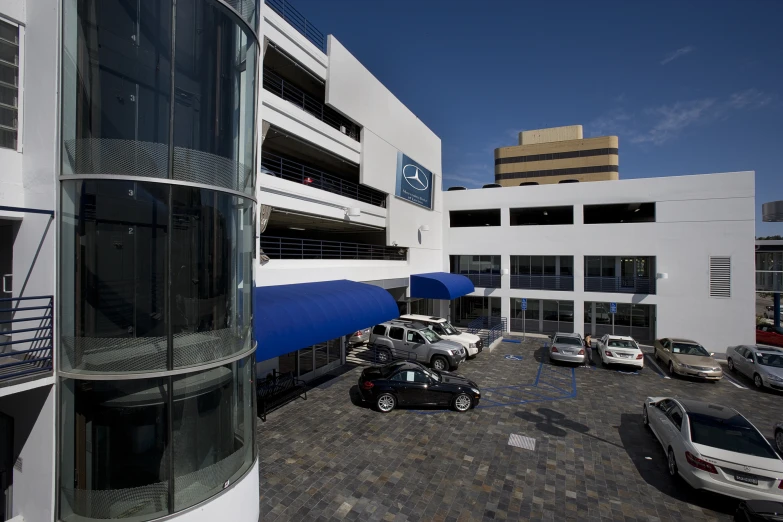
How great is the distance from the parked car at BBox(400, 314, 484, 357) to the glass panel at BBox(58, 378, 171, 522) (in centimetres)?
1451

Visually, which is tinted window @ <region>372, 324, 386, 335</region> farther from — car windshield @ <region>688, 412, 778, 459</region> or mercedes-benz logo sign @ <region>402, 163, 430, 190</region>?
car windshield @ <region>688, 412, 778, 459</region>

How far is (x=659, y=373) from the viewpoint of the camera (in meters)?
17.4

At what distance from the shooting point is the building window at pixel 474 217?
28781 mm

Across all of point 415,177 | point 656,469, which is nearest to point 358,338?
point 415,177

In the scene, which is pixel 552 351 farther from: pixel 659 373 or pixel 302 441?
pixel 302 441

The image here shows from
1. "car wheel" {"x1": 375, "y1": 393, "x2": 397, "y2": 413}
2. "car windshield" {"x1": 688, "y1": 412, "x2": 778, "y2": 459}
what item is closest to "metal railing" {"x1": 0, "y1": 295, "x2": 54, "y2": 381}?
"car wheel" {"x1": 375, "y1": 393, "x2": 397, "y2": 413}

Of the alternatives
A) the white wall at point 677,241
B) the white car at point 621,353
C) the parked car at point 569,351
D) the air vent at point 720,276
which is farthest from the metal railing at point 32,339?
the air vent at point 720,276

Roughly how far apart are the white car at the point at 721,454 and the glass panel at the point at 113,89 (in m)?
11.0

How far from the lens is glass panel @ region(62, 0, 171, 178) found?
5.16 m

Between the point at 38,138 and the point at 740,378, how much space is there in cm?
2495

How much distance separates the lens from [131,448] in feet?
17.0

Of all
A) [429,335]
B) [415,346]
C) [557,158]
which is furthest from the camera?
[557,158]

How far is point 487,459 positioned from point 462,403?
9.76 feet

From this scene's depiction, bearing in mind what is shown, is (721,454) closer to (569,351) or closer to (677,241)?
(569,351)
